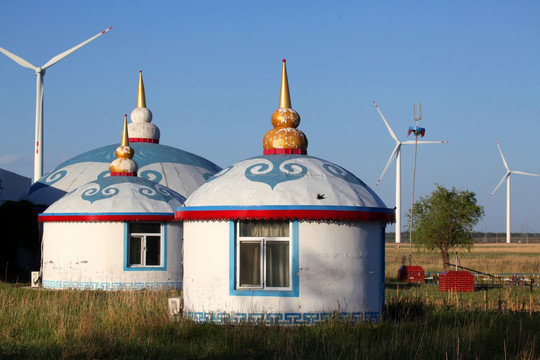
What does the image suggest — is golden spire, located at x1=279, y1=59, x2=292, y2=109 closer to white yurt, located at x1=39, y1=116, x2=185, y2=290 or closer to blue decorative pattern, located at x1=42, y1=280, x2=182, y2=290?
white yurt, located at x1=39, y1=116, x2=185, y2=290

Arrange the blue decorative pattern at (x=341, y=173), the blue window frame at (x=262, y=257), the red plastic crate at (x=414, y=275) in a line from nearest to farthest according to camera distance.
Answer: the blue window frame at (x=262, y=257) < the blue decorative pattern at (x=341, y=173) < the red plastic crate at (x=414, y=275)

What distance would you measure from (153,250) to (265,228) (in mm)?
9837

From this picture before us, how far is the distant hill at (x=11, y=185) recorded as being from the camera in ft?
114

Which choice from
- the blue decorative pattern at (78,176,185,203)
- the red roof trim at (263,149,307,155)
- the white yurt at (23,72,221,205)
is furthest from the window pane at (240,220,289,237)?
the white yurt at (23,72,221,205)

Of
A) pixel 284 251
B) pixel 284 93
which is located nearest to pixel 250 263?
pixel 284 251

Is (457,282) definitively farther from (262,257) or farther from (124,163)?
(262,257)

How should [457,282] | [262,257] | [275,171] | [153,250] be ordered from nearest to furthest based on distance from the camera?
[262,257] < [275,171] < [153,250] < [457,282]

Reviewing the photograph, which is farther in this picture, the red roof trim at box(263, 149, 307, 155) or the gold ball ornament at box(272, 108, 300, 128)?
the gold ball ornament at box(272, 108, 300, 128)

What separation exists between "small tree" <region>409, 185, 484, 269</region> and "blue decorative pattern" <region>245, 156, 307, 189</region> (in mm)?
24627

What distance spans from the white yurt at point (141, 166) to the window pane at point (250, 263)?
1620 cm

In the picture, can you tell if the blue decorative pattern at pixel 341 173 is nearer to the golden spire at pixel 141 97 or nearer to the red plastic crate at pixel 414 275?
the red plastic crate at pixel 414 275

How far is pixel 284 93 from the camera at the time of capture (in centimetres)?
1698

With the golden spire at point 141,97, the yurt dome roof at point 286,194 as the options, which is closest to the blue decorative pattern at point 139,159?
the golden spire at point 141,97

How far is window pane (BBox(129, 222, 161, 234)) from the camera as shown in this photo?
2298 centimetres
